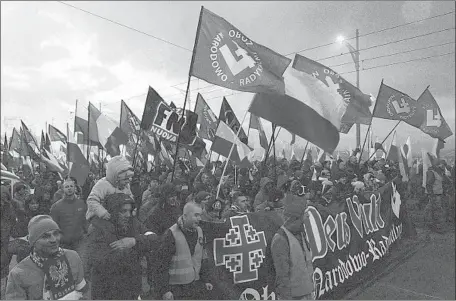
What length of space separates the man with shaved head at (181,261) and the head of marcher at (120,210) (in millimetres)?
456

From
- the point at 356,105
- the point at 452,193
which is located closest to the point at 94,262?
the point at 356,105

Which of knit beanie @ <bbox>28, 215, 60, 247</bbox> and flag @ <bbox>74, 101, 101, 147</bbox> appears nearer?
knit beanie @ <bbox>28, 215, 60, 247</bbox>

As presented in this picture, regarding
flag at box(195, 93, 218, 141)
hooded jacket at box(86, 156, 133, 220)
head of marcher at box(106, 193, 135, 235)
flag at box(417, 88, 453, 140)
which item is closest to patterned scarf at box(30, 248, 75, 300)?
head of marcher at box(106, 193, 135, 235)

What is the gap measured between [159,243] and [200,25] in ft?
10.8

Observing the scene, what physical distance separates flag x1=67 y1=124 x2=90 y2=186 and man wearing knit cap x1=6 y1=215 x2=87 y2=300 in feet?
20.4

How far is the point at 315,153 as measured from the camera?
886 inches

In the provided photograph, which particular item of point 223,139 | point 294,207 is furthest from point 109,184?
point 223,139

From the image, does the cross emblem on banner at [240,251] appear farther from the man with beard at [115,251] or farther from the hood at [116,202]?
the hood at [116,202]

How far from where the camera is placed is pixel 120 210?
9.34 feet

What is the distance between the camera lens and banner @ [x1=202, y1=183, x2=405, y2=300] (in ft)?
14.1

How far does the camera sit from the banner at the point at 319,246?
4285 mm

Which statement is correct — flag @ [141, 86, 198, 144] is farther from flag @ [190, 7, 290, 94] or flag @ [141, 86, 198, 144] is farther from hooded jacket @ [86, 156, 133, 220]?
hooded jacket @ [86, 156, 133, 220]

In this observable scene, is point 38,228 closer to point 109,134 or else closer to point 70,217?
point 70,217

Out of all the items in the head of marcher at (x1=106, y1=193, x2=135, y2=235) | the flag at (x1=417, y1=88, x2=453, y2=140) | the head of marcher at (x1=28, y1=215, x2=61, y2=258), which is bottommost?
the head of marcher at (x1=28, y1=215, x2=61, y2=258)
